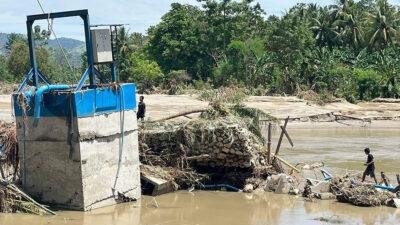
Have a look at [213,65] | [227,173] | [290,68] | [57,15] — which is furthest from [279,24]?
[57,15]

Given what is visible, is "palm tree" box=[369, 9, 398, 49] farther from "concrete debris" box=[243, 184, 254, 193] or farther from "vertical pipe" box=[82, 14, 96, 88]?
"vertical pipe" box=[82, 14, 96, 88]

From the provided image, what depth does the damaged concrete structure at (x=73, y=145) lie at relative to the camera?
13.7 m

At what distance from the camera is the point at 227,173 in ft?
58.1

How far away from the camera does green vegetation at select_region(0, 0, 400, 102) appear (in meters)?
45.7

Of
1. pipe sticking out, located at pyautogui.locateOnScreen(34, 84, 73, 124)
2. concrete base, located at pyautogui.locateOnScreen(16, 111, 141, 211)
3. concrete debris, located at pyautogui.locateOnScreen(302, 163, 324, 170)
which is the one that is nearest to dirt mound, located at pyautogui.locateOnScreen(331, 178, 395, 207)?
concrete debris, located at pyautogui.locateOnScreen(302, 163, 324, 170)

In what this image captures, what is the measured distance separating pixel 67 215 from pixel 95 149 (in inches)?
64.2

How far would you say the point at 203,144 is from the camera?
16922 millimetres

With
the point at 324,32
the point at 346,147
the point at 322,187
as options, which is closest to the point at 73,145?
the point at 322,187

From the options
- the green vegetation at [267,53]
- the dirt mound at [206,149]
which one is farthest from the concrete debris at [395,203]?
the green vegetation at [267,53]

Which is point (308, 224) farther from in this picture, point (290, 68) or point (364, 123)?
point (290, 68)

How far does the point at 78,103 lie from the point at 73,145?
0.97 metres

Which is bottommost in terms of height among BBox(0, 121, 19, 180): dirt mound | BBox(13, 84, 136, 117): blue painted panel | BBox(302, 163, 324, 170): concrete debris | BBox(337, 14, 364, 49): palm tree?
BBox(302, 163, 324, 170): concrete debris

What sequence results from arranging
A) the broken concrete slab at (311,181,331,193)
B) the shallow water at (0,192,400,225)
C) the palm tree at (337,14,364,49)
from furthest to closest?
the palm tree at (337,14,364,49)
the broken concrete slab at (311,181,331,193)
the shallow water at (0,192,400,225)

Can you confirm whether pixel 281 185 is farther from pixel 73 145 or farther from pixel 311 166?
pixel 73 145
